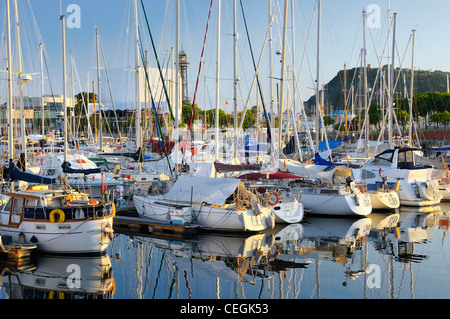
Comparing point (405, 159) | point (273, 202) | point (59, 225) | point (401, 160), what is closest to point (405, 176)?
point (401, 160)

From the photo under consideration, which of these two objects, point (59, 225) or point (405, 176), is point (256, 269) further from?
point (405, 176)

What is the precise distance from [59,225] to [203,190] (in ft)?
21.7

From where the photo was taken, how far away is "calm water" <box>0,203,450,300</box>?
14.3m

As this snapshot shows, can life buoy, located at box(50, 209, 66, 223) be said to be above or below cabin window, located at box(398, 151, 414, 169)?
below

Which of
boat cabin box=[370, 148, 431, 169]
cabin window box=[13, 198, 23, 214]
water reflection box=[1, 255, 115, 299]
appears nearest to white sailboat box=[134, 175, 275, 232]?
water reflection box=[1, 255, 115, 299]

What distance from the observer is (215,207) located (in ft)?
71.3

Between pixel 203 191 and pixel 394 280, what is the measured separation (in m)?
9.29

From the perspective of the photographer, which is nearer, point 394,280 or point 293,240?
point 394,280

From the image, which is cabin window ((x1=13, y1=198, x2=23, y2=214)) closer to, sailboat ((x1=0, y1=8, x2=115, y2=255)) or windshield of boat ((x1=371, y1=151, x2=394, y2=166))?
sailboat ((x1=0, y1=8, x2=115, y2=255))

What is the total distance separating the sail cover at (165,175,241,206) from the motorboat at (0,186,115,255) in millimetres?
4791

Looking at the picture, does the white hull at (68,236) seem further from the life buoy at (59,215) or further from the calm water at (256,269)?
the calm water at (256,269)
